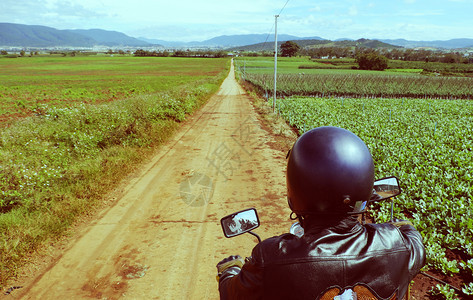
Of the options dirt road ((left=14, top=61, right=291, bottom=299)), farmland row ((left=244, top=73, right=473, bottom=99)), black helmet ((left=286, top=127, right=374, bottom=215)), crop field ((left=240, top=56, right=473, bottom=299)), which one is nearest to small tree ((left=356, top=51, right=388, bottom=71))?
farmland row ((left=244, top=73, right=473, bottom=99))

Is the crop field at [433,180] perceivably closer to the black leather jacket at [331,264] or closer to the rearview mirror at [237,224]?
the black leather jacket at [331,264]

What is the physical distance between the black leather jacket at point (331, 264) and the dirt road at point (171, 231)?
2.83 m

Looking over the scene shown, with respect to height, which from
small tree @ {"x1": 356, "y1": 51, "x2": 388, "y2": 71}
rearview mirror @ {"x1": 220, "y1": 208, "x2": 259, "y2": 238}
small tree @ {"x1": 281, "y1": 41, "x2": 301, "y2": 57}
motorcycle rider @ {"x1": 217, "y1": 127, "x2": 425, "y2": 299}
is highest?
small tree @ {"x1": 281, "y1": 41, "x2": 301, "y2": 57}

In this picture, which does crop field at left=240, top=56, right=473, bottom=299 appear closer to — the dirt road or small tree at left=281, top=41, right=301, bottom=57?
the dirt road

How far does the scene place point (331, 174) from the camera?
1702mm

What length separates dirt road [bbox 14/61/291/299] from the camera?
13.7 ft


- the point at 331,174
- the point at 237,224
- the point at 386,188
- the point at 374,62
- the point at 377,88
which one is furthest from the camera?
the point at 374,62

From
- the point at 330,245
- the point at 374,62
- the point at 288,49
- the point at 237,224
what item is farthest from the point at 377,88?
the point at 374,62

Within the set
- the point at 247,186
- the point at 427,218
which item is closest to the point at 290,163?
the point at 427,218

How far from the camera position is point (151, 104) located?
15562 mm

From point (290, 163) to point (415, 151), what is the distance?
33.7 feet

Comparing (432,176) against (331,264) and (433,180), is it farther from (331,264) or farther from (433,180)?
(331,264)

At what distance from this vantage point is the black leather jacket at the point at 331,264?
4.76 feet

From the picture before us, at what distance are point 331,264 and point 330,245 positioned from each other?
0.33 feet
